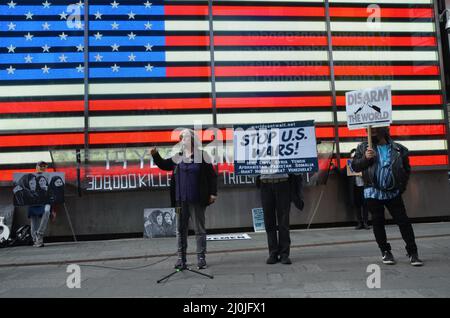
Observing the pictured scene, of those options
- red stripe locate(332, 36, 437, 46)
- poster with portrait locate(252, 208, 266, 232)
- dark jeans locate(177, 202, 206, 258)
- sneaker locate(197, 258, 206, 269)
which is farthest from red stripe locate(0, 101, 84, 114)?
red stripe locate(332, 36, 437, 46)

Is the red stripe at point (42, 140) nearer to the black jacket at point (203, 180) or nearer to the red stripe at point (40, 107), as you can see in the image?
the red stripe at point (40, 107)

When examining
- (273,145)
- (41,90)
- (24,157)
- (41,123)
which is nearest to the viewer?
(273,145)

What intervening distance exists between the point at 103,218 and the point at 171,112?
9.84 ft

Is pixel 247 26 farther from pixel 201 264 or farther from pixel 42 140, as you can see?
pixel 201 264

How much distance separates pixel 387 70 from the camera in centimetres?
1182

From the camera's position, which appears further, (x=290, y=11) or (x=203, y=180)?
(x=290, y=11)

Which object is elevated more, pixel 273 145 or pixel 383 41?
pixel 383 41

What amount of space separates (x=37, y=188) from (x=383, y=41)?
929cm

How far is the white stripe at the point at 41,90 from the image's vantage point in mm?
10742

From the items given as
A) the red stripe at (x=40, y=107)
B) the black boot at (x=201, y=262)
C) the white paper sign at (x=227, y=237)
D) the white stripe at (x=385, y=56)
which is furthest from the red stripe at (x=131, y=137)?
the white stripe at (x=385, y=56)

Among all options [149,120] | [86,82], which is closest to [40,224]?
[149,120]

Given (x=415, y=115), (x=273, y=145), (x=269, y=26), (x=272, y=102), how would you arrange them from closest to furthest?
(x=273, y=145) → (x=272, y=102) → (x=269, y=26) → (x=415, y=115)

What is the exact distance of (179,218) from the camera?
6480 mm
